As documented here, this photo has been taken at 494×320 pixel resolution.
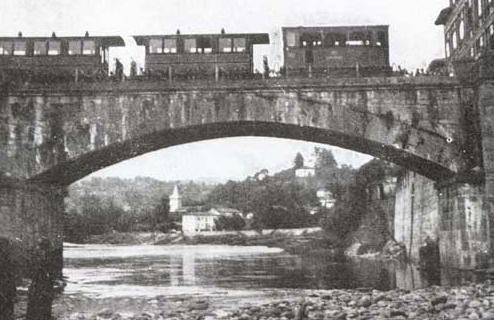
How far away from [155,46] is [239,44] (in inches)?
149

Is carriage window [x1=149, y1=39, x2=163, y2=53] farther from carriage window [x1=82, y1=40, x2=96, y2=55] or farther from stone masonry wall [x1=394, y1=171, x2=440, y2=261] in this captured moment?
stone masonry wall [x1=394, y1=171, x2=440, y2=261]

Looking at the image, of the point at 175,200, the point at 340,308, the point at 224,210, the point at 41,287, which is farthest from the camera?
the point at 175,200

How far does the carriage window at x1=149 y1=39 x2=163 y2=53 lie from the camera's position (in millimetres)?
26997

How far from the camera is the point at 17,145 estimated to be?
23.6 meters

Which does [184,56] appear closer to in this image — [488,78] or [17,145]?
[17,145]

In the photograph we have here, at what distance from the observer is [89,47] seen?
88.4 feet

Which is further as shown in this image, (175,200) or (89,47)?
(175,200)

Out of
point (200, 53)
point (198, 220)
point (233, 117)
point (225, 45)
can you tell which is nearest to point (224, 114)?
point (233, 117)

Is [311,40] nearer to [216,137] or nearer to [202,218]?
[216,137]

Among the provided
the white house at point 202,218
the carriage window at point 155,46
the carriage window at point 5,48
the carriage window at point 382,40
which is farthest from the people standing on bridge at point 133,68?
the white house at point 202,218

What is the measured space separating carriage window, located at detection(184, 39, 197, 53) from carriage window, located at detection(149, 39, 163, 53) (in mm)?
1134

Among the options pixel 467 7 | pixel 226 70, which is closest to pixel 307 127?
pixel 226 70

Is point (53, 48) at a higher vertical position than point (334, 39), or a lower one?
lower

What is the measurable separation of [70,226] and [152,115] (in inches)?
2676
